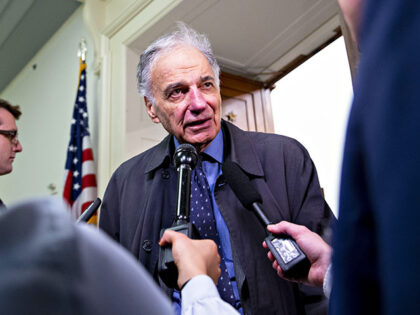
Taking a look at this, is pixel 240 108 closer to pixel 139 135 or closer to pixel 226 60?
pixel 226 60

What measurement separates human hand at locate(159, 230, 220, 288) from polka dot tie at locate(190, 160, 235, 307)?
1.22 feet

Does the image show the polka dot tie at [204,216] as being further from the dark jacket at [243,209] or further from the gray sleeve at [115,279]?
the gray sleeve at [115,279]

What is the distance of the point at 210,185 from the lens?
1566 mm

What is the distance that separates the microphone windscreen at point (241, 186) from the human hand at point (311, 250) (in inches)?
6.0

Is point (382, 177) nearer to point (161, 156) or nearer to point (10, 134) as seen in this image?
point (161, 156)

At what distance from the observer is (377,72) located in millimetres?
311

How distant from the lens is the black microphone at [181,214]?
36.2 inches

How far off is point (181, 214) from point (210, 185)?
45 centimetres

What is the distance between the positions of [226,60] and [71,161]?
54.3 inches

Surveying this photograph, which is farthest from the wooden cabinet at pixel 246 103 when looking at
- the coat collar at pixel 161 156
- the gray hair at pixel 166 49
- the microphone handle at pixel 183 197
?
the microphone handle at pixel 183 197

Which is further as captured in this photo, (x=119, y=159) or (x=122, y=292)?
(x=119, y=159)

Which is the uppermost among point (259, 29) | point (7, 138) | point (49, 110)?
point (259, 29)

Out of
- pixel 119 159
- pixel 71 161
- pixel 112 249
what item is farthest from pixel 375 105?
pixel 71 161

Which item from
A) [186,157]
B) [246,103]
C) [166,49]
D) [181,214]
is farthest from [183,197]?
[246,103]
